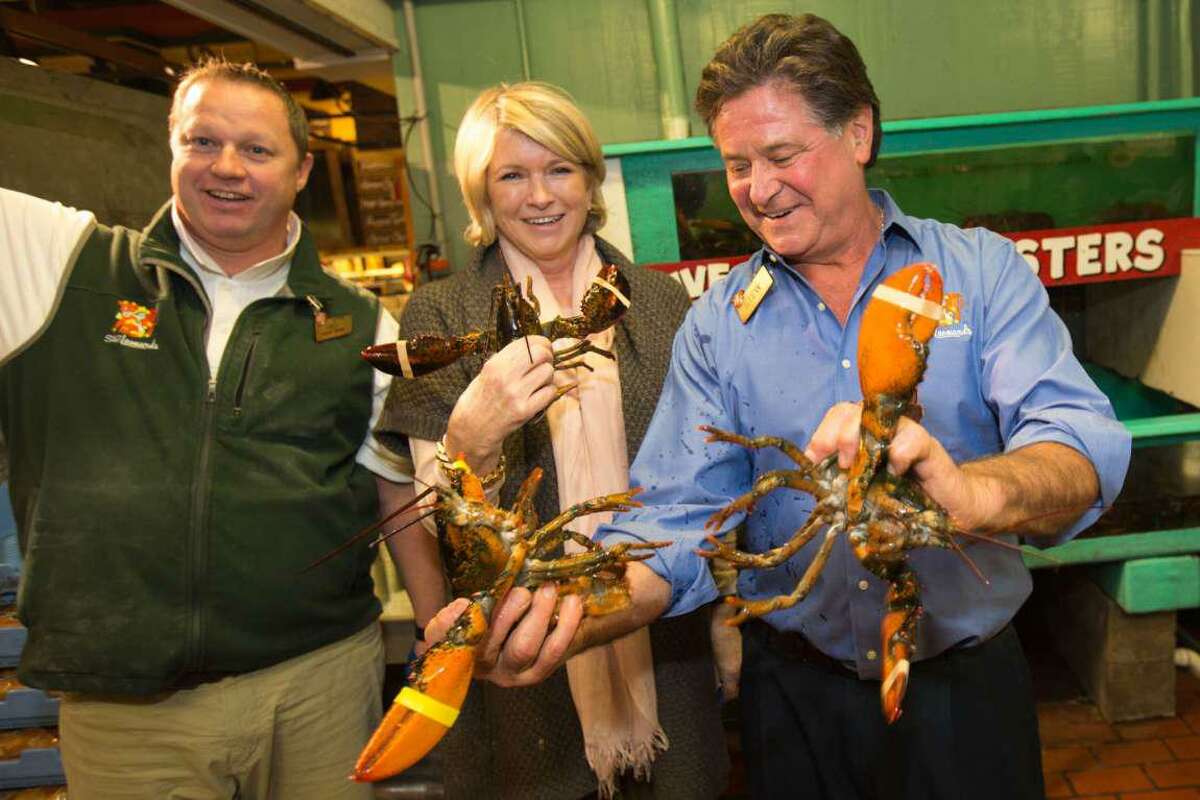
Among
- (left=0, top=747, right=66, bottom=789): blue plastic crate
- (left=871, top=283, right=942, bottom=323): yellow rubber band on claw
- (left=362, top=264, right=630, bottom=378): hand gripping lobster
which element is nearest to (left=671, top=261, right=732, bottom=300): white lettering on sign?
(left=362, top=264, right=630, bottom=378): hand gripping lobster

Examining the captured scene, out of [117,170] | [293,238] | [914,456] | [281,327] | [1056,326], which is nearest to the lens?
[914,456]

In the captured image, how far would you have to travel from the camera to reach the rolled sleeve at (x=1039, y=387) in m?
1.35

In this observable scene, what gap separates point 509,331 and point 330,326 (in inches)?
21.7

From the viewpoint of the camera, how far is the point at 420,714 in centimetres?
125

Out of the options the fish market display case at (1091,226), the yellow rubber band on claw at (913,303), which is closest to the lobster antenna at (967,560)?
the yellow rubber band on claw at (913,303)

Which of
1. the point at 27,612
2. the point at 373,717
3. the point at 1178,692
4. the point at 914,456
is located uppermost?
the point at 914,456

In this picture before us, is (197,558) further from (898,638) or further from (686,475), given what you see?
(898,638)

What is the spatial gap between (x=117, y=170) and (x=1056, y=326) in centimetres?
426

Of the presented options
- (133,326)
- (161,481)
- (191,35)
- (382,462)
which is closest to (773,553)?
(382,462)

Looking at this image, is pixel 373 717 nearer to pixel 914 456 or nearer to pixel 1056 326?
pixel 914 456

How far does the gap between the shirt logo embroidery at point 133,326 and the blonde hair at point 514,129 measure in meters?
0.75

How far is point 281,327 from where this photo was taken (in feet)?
6.47

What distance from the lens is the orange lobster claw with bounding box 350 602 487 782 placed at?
122cm

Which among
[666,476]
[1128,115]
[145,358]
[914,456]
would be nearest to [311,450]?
[145,358]
